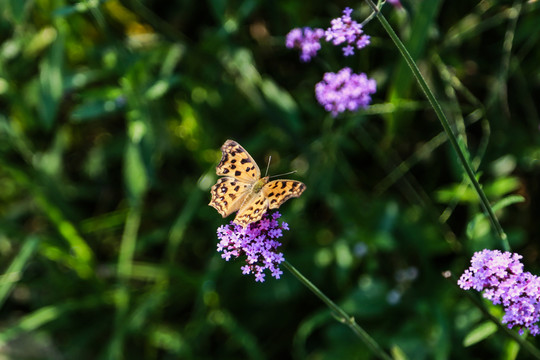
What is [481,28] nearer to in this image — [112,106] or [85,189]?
[112,106]

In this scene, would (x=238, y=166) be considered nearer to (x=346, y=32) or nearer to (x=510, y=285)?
(x=346, y=32)

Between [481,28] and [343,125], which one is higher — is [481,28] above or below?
above

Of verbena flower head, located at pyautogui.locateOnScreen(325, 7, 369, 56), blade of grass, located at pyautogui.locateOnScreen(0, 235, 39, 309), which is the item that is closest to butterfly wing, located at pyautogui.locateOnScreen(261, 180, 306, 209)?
verbena flower head, located at pyautogui.locateOnScreen(325, 7, 369, 56)

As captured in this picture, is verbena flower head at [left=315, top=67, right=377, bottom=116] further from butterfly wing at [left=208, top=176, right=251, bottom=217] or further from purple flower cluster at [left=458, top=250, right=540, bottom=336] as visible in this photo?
purple flower cluster at [left=458, top=250, right=540, bottom=336]

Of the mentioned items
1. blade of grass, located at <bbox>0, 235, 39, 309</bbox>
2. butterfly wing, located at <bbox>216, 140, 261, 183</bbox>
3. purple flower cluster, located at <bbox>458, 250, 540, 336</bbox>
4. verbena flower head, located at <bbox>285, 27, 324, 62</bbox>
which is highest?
verbena flower head, located at <bbox>285, 27, 324, 62</bbox>

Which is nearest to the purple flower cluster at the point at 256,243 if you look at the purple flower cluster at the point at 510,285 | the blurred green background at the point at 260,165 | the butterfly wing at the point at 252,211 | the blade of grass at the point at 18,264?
the butterfly wing at the point at 252,211

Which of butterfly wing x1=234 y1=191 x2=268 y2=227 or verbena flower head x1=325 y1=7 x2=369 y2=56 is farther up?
verbena flower head x1=325 y1=7 x2=369 y2=56

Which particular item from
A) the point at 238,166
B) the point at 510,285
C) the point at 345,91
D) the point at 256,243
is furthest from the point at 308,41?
the point at 510,285

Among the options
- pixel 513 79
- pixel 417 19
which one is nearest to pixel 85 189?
pixel 417 19
